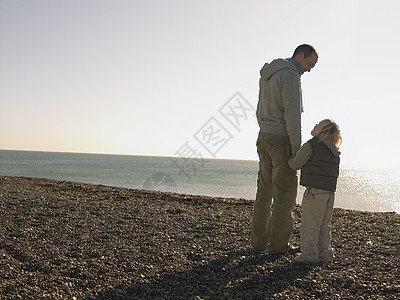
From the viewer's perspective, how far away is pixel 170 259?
4.50 metres

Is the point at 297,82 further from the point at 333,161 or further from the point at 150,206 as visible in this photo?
the point at 150,206

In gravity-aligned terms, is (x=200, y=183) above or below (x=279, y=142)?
below

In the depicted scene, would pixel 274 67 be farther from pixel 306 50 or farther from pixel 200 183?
pixel 200 183

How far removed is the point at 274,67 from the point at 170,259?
3037 millimetres

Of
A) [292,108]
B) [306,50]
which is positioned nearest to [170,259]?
[292,108]

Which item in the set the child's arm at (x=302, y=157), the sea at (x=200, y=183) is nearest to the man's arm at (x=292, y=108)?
the child's arm at (x=302, y=157)

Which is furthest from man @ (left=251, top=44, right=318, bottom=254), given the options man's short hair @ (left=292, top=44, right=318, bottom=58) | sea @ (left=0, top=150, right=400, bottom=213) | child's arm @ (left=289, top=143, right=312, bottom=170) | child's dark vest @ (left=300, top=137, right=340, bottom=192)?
sea @ (left=0, top=150, right=400, bottom=213)

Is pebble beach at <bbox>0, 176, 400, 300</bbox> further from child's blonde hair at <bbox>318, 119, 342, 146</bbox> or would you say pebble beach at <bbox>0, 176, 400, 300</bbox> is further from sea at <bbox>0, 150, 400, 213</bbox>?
sea at <bbox>0, 150, 400, 213</bbox>

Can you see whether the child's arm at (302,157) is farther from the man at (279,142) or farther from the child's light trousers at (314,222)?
the child's light trousers at (314,222)

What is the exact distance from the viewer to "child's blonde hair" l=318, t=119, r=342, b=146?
170 inches

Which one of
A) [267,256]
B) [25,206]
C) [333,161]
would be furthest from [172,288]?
[25,206]

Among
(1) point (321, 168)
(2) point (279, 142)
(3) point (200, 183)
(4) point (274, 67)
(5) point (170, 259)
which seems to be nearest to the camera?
(1) point (321, 168)

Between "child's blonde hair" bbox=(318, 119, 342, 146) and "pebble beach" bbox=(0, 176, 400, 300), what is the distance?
161 cm

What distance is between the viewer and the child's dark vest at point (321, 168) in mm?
4277
